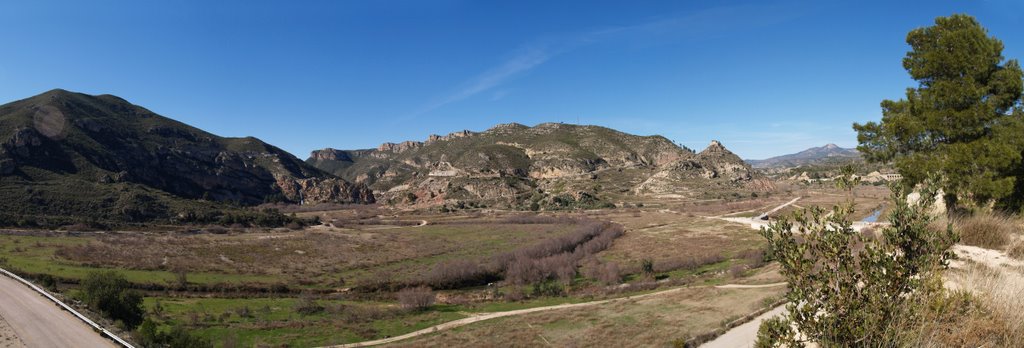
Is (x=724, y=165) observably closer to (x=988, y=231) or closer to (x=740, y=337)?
(x=740, y=337)

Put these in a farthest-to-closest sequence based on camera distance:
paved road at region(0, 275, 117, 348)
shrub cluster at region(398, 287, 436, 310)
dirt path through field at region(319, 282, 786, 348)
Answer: shrub cluster at region(398, 287, 436, 310), dirt path through field at region(319, 282, 786, 348), paved road at region(0, 275, 117, 348)

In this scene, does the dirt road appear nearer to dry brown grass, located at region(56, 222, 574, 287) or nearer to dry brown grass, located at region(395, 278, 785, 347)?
dry brown grass, located at region(395, 278, 785, 347)

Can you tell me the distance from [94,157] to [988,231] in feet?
596

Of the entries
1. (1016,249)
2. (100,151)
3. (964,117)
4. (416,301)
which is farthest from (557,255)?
(100,151)

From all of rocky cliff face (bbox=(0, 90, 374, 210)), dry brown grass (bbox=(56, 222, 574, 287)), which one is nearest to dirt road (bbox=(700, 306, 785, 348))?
dry brown grass (bbox=(56, 222, 574, 287))

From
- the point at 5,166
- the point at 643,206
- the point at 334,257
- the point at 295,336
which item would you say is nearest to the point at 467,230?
the point at 334,257

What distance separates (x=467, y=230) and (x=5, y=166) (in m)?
107

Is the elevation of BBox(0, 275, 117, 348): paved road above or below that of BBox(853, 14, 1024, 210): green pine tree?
below

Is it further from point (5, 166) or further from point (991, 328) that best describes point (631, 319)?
point (5, 166)

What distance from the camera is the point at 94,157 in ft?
431

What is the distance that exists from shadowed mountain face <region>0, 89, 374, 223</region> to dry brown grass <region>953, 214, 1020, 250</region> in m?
130

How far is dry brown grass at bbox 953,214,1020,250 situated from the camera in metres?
14.1

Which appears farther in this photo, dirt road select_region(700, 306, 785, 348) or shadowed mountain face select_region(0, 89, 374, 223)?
shadowed mountain face select_region(0, 89, 374, 223)

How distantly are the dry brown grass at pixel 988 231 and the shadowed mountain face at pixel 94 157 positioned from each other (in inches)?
5126
